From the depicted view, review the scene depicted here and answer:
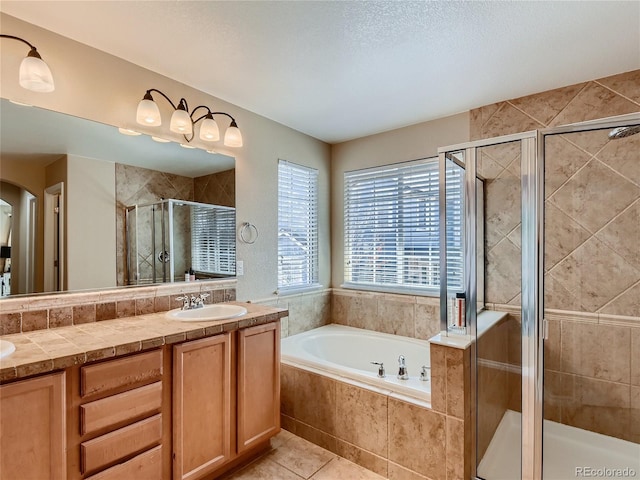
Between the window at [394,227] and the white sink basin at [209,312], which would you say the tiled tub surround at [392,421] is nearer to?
the white sink basin at [209,312]

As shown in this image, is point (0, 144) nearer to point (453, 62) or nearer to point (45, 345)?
point (45, 345)

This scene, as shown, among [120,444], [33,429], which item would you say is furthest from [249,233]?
[33,429]

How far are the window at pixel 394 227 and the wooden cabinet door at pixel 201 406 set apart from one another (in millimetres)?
1820

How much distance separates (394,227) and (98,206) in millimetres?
2389

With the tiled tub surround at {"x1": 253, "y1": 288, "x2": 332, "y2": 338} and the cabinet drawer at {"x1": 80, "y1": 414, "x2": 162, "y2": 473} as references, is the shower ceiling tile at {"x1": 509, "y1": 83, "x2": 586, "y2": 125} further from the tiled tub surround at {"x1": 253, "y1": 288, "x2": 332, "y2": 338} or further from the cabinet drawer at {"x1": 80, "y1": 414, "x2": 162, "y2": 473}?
the cabinet drawer at {"x1": 80, "y1": 414, "x2": 162, "y2": 473}

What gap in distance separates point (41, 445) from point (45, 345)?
1.24ft

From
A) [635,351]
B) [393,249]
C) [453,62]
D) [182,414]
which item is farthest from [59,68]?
[635,351]

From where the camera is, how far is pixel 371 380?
2.06 meters

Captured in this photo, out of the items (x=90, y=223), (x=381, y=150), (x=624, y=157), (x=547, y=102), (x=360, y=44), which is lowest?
(x=90, y=223)

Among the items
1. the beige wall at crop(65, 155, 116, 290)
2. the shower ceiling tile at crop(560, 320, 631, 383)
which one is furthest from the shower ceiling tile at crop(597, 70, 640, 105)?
the beige wall at crop(65, 155, 116, 290)

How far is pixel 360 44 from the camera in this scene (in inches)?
71.5

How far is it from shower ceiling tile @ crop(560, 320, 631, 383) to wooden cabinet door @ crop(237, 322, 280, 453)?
6.32 feet

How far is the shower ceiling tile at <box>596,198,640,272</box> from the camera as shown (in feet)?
6.73

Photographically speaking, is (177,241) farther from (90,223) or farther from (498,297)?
(498,297)
